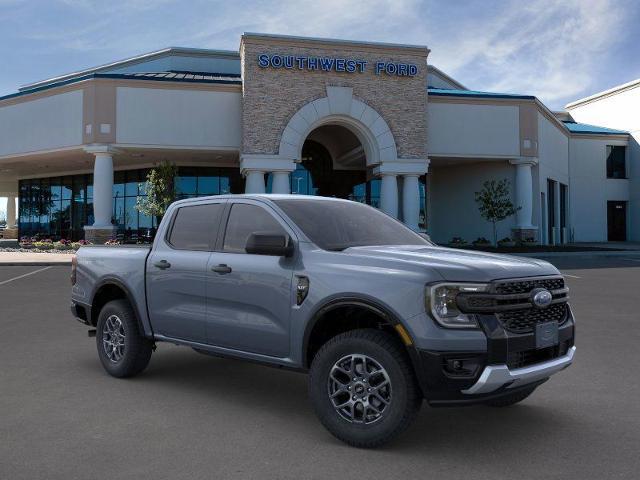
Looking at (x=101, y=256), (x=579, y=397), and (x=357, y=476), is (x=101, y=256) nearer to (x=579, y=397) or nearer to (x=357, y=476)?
(x=357, y=476)

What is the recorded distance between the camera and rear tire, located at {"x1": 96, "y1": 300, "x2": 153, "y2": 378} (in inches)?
245

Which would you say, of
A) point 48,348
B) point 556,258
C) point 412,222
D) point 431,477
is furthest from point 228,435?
point 412,222

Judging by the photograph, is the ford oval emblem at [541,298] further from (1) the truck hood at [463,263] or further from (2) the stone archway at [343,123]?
(2) the stone archway at [343,123]

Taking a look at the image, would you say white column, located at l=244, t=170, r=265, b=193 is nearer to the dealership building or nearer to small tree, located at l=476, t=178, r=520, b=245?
the dealership building

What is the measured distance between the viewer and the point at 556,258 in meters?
27.9

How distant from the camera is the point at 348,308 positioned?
468cm

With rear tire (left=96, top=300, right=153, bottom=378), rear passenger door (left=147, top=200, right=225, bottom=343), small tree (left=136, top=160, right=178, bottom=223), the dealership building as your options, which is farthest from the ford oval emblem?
small tree (left=136, top=160, right=178, bottom=223)

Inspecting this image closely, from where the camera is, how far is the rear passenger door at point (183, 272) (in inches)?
221

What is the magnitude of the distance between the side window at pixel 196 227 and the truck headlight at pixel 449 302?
7.94 ft

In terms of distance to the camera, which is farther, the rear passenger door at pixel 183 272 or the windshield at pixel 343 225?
the rear passenger door at pixel 183 272

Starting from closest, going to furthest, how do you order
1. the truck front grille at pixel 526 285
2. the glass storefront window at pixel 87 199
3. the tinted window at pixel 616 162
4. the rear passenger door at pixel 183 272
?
Result: the truck front grille at pixel 526 285 → the rear passenger door at pixel 183 272 → the glass storefront window at pixel 87 199 → the tinted window at pixel 616 162

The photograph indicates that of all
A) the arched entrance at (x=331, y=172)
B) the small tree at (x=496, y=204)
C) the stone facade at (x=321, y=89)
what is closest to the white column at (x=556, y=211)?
the small tree at (x=496, y=204)

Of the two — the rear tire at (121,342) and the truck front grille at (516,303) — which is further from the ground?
the truck front grille at (516,303)

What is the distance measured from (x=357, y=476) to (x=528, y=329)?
1565mm
